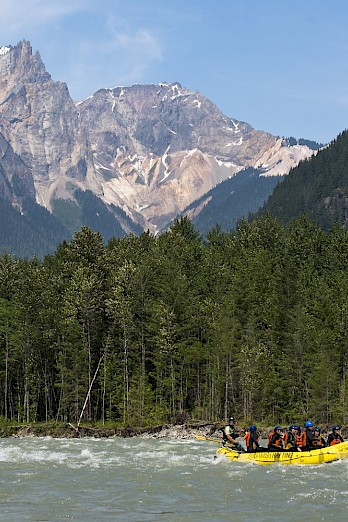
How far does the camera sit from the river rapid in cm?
2636

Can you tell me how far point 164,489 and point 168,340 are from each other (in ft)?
149

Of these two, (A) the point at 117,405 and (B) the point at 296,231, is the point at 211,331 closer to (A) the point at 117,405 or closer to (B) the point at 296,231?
(A) the point at 117,405

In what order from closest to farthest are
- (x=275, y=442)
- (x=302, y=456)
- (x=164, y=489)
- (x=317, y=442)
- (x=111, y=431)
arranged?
(x=164, y=489) → (x=302, y=456) → (x=275, y=442) → (x=317, y=442) → (x=111, y=431)

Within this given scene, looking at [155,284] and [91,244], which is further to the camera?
[91,244]

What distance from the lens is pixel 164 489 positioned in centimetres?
3178

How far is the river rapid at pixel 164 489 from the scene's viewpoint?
26359 mm

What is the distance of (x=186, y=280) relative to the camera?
84312 mm

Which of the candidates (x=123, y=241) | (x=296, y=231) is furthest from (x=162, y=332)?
(x=296, y=231)

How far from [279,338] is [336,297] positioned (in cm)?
749

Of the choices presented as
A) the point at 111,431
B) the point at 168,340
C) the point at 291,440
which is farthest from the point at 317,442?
the point at 168,340

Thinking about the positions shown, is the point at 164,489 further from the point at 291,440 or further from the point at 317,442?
the point at 317,442

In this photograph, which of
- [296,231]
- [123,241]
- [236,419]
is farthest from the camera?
[296,231]

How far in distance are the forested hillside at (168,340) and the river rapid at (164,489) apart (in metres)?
25.4

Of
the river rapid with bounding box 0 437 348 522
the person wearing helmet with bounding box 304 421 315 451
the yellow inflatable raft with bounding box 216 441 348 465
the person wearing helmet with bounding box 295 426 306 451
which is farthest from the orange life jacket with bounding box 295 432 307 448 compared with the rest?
the river rapid with bounding box 0 437 348 522
